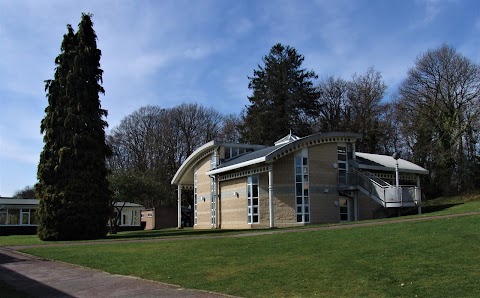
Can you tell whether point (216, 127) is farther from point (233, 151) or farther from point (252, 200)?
Answer: point (252, 200)

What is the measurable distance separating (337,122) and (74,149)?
36.9 metres

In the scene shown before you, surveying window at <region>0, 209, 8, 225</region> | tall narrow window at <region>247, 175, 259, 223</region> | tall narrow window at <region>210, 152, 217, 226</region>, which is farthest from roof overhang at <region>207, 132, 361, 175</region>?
window at <region>0, 209, 8, 225</region>

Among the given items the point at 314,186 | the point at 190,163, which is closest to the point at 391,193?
the point at 314,186

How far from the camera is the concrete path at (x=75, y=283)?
9.93 m

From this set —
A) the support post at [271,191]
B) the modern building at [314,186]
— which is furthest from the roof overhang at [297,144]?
the support post at [271,191]

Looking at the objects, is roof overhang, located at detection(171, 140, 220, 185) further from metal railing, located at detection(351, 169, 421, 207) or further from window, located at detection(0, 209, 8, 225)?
window, located at detection(0, 209, 8, 225)

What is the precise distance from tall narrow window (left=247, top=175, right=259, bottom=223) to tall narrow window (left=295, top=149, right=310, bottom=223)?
3158 millimetres

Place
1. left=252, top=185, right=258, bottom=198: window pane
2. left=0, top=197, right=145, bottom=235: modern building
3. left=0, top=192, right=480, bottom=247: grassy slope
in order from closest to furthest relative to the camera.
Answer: left=0, top=192, right=480, bottom=247: grassy slope, left=252, top=185, right=258, bottom=198: window pane, left=0, top=197, right=145, bottom=235: modern building

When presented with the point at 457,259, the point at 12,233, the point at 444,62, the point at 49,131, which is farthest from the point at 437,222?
the point at 12,233

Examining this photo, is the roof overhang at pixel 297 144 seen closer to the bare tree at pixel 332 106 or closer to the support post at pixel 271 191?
the support post at pixel 271 191

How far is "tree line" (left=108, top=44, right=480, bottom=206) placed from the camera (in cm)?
4388

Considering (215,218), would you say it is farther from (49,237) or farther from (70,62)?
(70,62)

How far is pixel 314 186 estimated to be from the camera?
30703 millimetres

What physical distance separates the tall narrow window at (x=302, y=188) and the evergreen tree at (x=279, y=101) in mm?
25996
